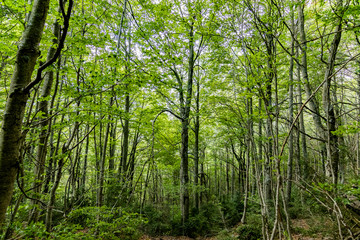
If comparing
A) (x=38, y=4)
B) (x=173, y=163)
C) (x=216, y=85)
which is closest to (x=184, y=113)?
(x=216, y=85)

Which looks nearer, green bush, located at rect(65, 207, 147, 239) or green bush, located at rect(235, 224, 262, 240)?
green bush, located at rect(65, 207, 147, 239)

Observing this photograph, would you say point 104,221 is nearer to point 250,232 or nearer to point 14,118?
point 14,118

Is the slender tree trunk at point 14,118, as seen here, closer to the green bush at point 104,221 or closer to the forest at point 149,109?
the forest at point 149,109

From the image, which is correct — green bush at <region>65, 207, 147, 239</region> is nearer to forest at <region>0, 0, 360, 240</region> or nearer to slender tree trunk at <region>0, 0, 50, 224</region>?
forest at <region>0, 0, 360, 240</region>

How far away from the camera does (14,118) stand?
1.40 meters

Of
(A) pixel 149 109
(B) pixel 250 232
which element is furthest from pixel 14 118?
(B) pixel 250 232

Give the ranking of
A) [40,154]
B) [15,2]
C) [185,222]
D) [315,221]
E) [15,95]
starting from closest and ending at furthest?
[15,95] < [15,2] < [40,154] < [315,221] < [185,222]

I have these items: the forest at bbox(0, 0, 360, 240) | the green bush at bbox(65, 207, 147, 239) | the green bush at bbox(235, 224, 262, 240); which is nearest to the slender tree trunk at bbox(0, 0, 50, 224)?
the forest at bbox(0, 0, 360, 240)

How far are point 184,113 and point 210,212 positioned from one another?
18.1 feet

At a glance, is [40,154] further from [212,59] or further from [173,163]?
[173,163]

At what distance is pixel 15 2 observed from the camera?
123 inches

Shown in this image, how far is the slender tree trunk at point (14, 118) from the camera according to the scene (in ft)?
4.50

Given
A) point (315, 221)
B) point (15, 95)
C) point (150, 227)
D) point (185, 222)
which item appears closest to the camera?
point (15, 95)

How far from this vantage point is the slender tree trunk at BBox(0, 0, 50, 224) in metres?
1.37
